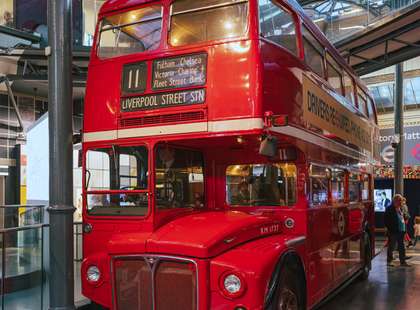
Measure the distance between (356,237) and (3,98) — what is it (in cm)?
1634

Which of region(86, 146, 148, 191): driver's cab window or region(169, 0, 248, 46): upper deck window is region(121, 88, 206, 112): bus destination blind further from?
region(169, 0, 248, 46): upper deck window

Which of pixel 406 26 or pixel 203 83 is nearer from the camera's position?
pixel 203 83

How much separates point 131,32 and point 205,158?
1.93 m

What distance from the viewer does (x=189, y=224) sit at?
5621 mm

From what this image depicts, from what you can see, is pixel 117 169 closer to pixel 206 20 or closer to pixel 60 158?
pixel 60 158

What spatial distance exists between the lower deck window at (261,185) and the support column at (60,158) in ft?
7.00

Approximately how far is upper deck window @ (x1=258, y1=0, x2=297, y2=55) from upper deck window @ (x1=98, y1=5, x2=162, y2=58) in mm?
1276

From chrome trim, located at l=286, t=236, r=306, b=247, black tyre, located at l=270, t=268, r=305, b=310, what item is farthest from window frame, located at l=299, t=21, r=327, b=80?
black tyre, located at l=270, t=268, r=305, b=310

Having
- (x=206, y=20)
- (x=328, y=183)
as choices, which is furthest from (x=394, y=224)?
(x=206, y=20)

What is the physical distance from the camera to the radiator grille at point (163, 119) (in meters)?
5.66

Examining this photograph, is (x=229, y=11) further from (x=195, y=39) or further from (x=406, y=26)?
(x=406, y=26)

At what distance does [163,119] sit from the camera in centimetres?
586

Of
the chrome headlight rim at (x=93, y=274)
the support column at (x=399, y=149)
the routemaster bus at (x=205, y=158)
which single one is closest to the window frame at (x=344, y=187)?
the routemaster bus at (x=205, y=158)

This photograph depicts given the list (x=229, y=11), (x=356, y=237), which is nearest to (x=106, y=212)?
(x=229, y=11)
